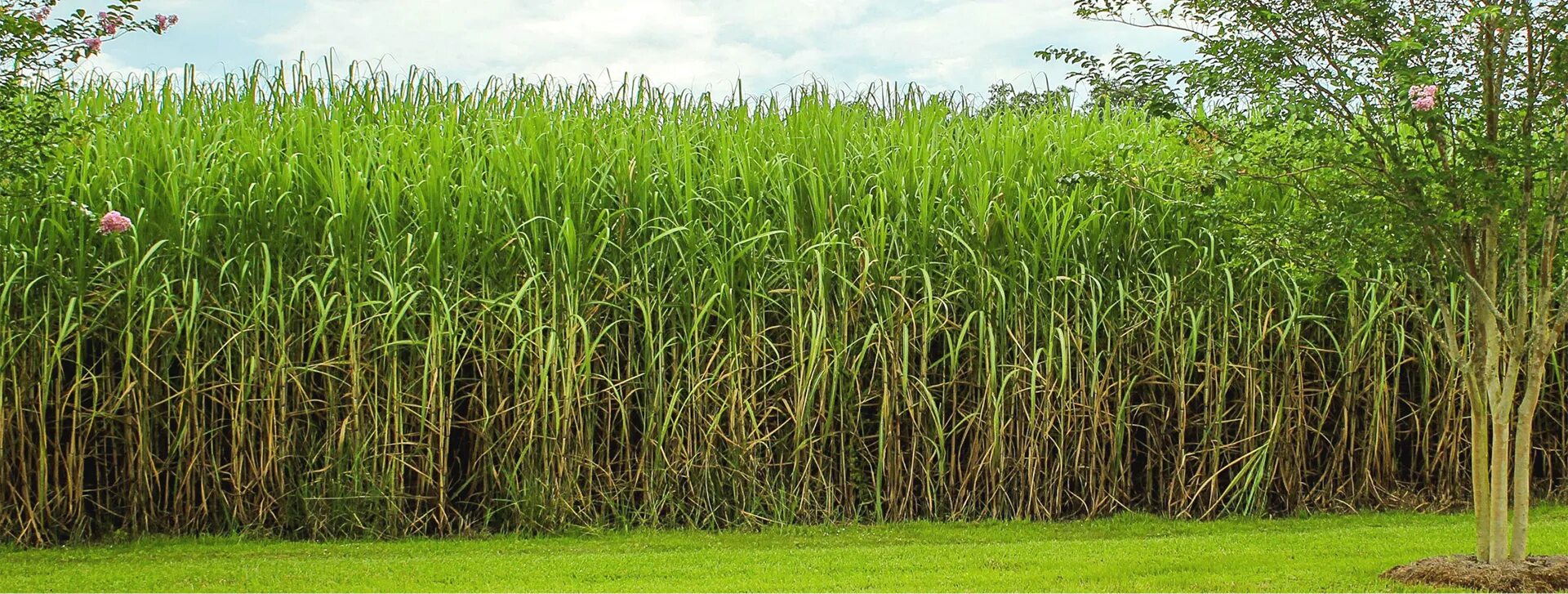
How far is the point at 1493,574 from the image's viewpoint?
4090 millimetres

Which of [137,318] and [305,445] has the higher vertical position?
[137,318]

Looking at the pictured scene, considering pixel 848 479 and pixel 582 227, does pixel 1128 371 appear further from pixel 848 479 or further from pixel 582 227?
pixel 582 227

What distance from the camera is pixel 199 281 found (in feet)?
17.4

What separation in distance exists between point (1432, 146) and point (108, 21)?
14.5 feet

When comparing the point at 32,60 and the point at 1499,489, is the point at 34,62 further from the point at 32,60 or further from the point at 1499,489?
the point at 1499,489

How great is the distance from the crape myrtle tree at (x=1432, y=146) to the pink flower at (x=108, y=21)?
3.41 meters

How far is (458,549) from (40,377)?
1.89 m

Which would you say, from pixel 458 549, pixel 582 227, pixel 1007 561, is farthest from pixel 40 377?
pixel 1007 561

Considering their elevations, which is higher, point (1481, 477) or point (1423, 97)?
point (1423, 97)

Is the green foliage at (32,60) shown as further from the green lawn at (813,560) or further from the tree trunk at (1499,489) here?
the tree trunk at (1499,489)

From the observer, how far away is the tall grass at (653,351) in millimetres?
5250

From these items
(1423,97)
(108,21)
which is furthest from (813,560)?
(108,21)

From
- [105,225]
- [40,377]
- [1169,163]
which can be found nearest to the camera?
[105,225]

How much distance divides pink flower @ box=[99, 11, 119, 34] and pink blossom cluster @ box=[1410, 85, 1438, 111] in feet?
13.8
